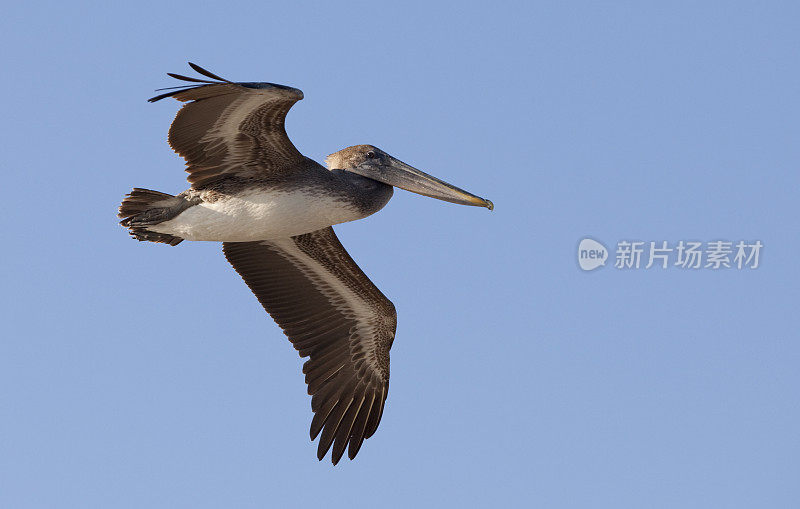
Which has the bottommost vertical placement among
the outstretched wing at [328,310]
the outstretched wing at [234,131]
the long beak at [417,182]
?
the outstretched wing at [328,310]

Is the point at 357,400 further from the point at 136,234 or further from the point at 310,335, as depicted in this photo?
the point at 136,234

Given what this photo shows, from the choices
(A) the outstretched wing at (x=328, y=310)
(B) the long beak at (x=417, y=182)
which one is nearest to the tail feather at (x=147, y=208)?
(A) the outstretched wing at (x=328, y=310)

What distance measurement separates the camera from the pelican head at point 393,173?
10.9 metres

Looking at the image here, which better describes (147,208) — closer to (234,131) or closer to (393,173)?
(234,131)

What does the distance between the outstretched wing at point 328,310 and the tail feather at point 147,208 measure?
5.21ft

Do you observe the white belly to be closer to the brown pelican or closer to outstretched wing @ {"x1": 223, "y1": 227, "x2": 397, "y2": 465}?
the brown pelican

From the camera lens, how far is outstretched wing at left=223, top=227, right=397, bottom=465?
11906mm

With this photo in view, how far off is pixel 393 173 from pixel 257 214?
1.49 meters

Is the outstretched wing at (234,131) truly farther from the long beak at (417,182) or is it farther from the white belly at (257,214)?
the long beak at (417,182)

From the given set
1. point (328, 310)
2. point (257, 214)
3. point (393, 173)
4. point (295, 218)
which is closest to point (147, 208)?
point (257, 214)

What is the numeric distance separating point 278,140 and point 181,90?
1303mm

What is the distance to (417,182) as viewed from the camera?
1119 cm

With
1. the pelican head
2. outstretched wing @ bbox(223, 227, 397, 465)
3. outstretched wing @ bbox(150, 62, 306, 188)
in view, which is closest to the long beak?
the pelican head

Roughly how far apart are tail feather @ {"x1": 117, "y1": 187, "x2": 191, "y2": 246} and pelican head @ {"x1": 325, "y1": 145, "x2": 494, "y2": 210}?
1651 mm
